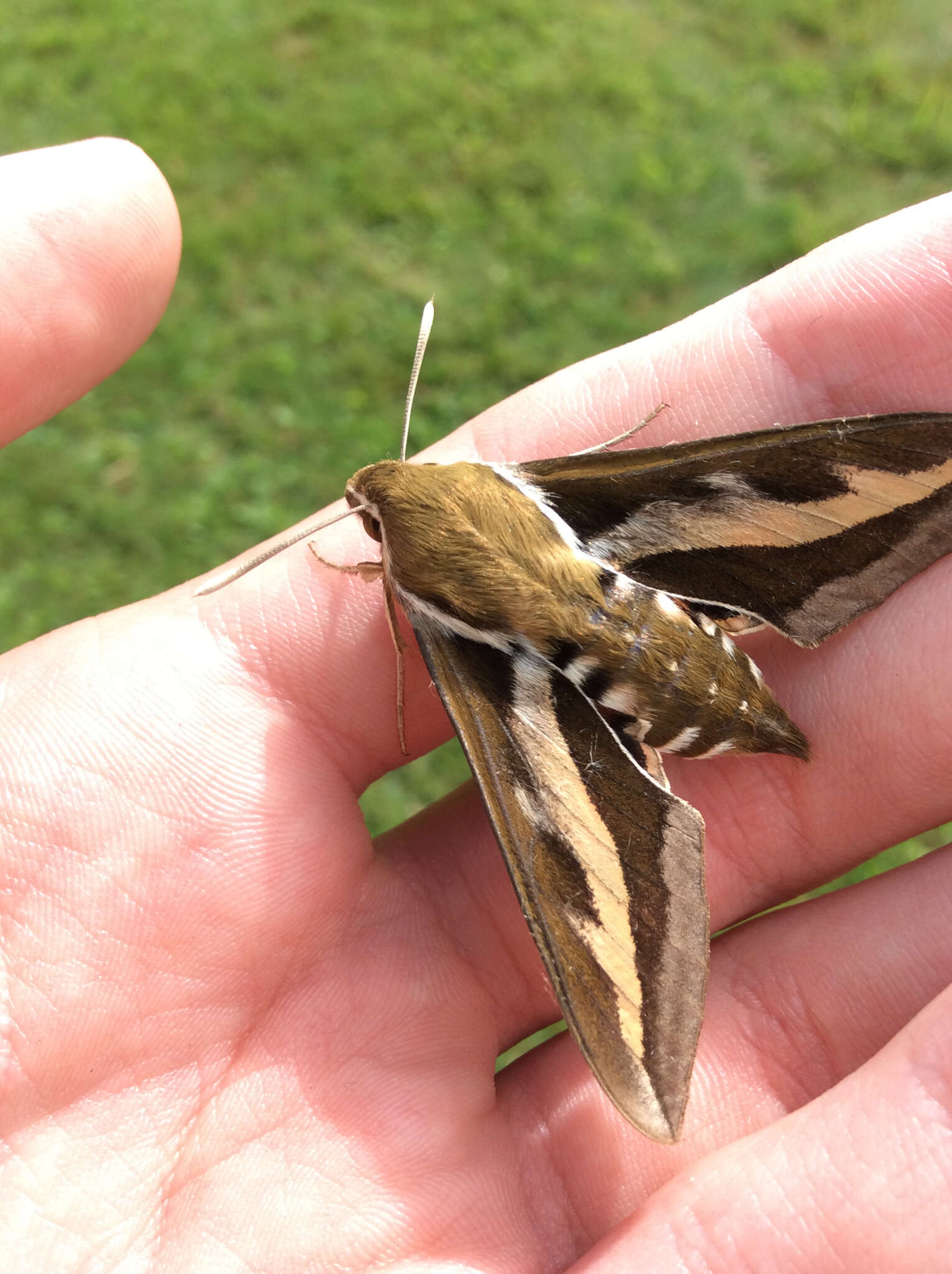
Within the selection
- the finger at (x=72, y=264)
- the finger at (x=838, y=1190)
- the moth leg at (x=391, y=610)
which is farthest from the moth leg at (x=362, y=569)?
the finger at (x=838, y=1190)

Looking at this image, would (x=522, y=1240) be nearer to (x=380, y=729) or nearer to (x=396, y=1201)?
(x=396, y=1201)

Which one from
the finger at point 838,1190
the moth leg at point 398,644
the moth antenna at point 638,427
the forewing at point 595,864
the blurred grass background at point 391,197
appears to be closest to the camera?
the finger at point 838,1190

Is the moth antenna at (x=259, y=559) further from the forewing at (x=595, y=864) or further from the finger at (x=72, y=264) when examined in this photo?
the finger at (x=72, y=264)

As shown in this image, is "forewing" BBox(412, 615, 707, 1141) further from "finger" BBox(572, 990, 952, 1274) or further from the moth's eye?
the moth's eye

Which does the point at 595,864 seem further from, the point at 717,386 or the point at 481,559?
the point at 717,386

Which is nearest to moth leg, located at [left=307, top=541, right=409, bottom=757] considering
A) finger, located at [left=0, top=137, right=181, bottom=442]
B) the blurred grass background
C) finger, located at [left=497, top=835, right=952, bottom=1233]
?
finger, located at [left=0, top=137, right=181, bottom=442]

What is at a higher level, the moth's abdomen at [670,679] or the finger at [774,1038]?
the moth's abdomen at [670,679]

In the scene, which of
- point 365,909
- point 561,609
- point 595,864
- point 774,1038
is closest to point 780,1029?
point 774,1038
